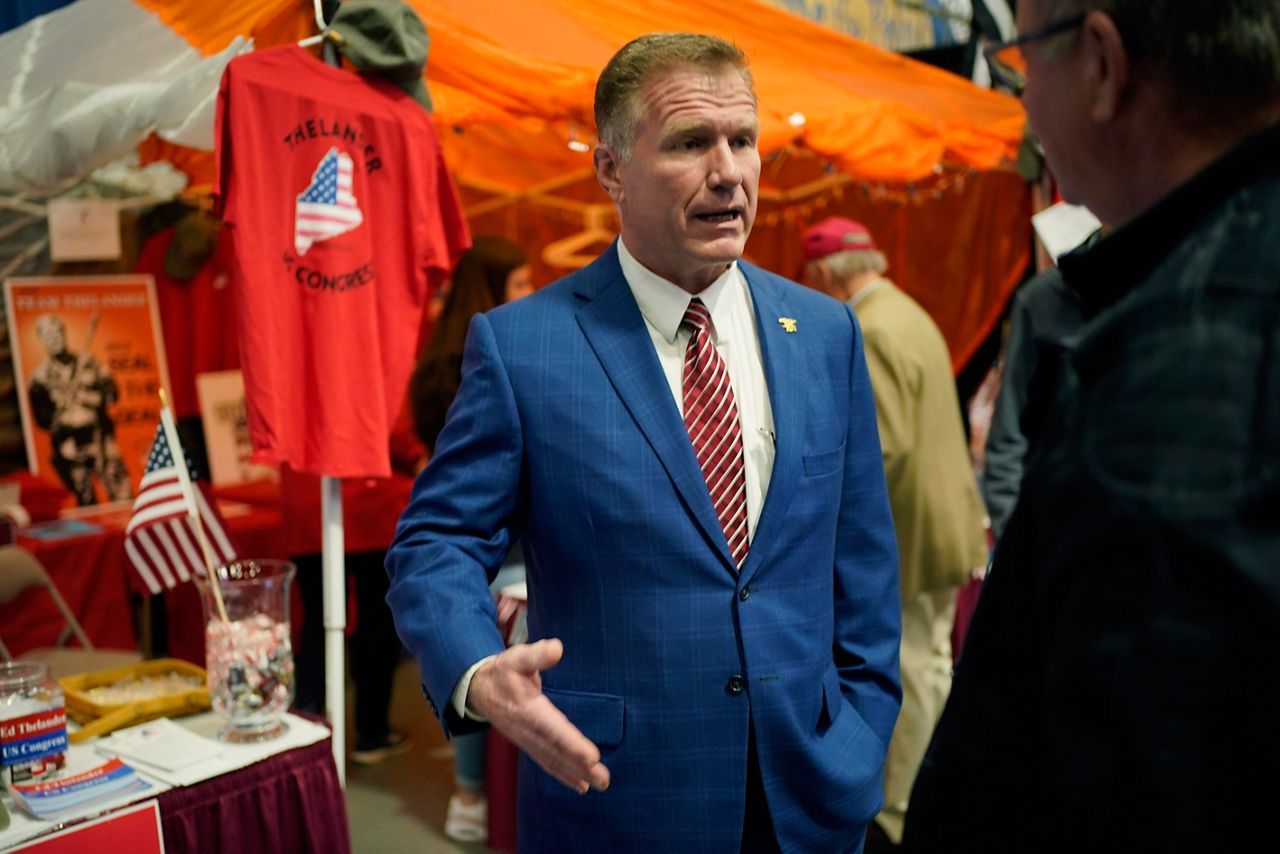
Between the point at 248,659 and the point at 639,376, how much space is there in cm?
116

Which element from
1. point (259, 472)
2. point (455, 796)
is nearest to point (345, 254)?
point (455, 796)

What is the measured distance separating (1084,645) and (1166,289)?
0.24 meters

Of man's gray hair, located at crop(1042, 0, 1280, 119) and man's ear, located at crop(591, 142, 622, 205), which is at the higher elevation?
man's ear, located at crop(591, 142, 622, 205)

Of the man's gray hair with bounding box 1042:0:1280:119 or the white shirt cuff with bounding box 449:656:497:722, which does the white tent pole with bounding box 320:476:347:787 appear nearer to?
the white shirt cuff with bounding box 449:656:497:722

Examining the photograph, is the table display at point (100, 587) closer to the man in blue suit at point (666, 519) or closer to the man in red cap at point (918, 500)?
the man in red cap at point (918, 500)

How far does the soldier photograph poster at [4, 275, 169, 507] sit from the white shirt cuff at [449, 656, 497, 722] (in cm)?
405

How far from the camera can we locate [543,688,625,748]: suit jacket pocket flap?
4.93 feet

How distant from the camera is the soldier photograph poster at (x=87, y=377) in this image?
473 centimetres

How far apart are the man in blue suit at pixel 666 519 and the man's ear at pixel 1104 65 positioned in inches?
31.3

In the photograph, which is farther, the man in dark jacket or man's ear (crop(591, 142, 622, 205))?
man's ear (crop(591, 142, 622, 205))

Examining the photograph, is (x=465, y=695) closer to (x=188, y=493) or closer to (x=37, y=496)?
(x=188, y=493)

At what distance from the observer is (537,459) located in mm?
1527

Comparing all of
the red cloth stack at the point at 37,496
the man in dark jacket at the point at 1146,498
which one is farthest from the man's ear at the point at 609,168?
the red cloth stack at the point at 37,496

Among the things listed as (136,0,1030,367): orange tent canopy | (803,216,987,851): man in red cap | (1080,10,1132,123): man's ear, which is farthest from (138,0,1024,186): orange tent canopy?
(1080,10,1132,123): man's ear
